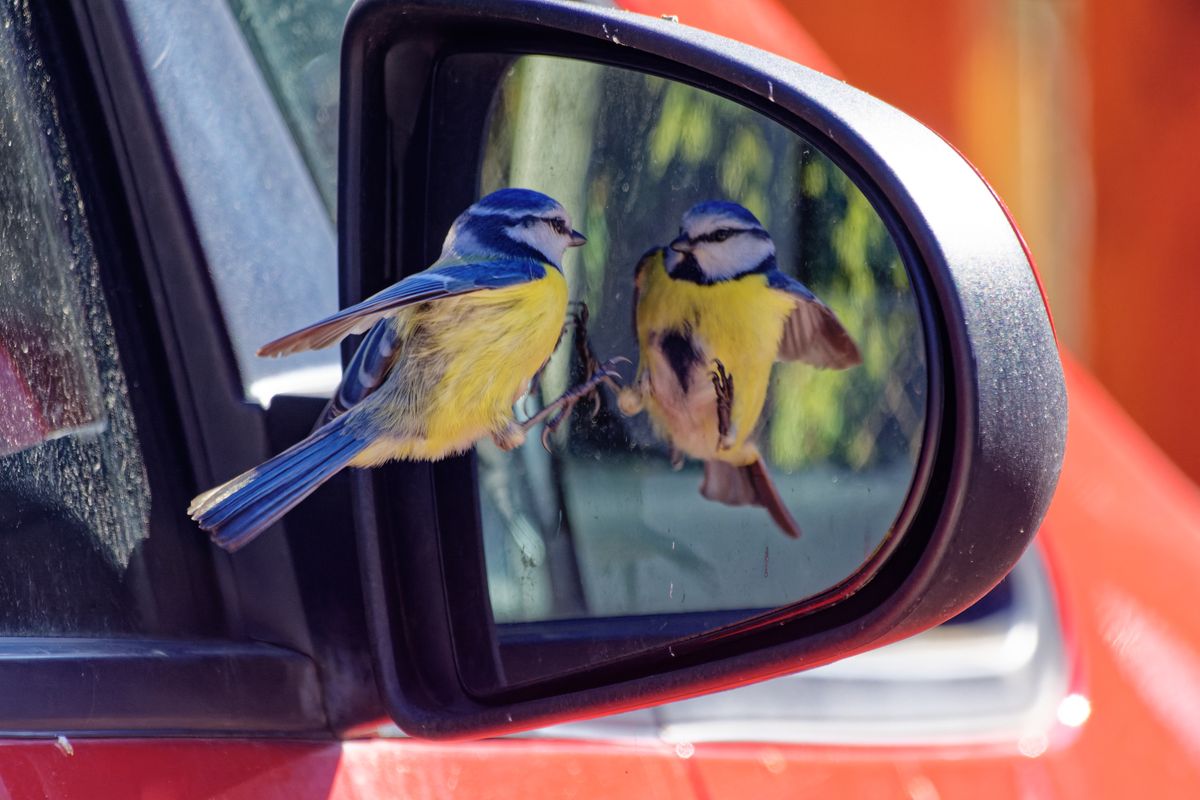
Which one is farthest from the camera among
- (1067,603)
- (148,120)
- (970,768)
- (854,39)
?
(854,39)

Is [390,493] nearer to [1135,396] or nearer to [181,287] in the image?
[181,287]

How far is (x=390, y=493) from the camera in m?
1.44

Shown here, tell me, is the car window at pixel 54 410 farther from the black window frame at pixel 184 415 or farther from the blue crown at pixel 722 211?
the blue crown at pixel 722 211

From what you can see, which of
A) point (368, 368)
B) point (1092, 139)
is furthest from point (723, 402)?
point (1092, 139)

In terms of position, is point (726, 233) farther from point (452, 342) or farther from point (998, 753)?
point (998, 753)

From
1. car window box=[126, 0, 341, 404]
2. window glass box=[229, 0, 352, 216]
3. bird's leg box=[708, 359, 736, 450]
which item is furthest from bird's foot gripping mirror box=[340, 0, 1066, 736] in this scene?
window glass box=[229, 0, 352, 216]

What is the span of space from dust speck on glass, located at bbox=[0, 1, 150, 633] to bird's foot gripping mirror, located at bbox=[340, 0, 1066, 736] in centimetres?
26

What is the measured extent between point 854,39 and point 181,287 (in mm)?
6925

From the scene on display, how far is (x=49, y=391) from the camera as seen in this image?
1359mm

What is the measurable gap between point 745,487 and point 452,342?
331 millimetres

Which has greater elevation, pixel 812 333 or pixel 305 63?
pixel 305 63

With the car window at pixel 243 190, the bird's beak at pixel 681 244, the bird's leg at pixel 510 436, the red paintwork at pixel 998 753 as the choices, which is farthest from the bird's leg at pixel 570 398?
the red paintwork at pixel 998 753

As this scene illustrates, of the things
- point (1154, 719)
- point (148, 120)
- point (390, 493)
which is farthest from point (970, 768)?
point (148, 120)

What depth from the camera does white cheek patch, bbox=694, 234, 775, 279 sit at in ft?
4.15
